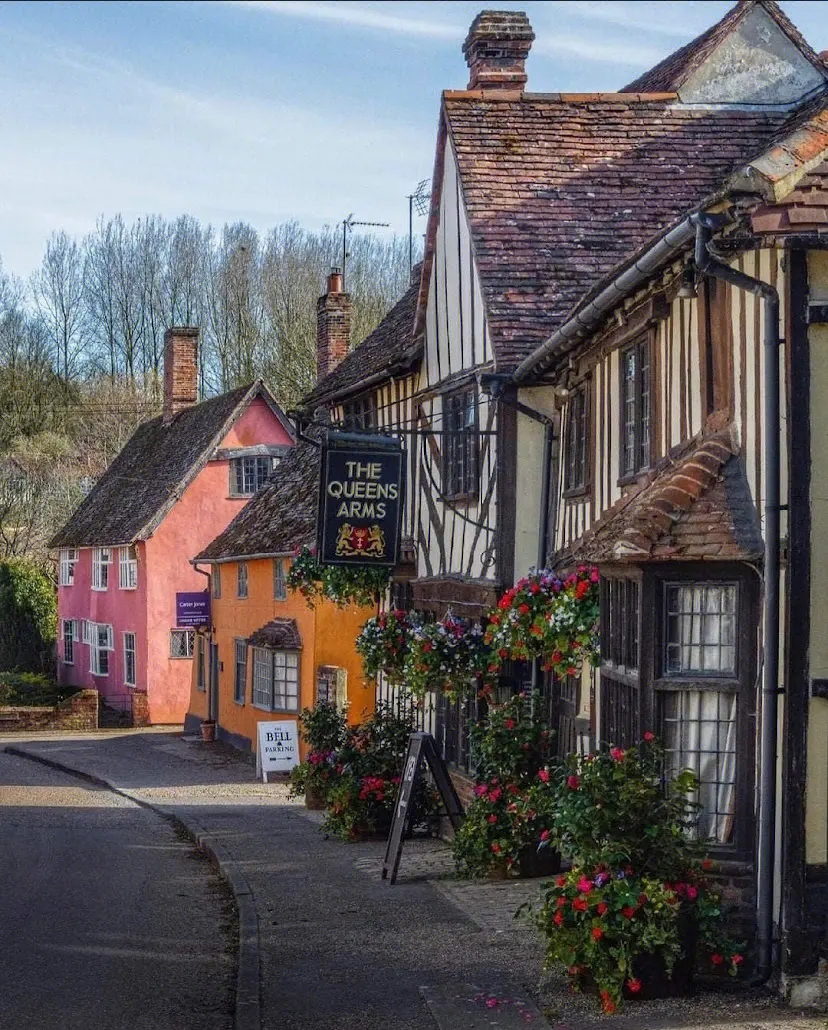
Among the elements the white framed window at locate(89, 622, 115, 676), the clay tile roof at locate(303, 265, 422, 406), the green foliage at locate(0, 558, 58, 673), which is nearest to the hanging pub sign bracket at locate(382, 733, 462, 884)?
the clay tile roof at locate(303, 265, 422, 406)

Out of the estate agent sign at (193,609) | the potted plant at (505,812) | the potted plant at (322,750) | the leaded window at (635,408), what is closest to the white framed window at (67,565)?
the estate agent sign at (193,609)

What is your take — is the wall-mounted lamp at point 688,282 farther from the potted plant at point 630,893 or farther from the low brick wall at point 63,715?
the low brick wall at point 63,715

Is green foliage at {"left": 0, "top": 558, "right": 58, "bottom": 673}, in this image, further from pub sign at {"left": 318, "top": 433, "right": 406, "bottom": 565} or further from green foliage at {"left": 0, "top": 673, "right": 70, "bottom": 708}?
pub sign at {"left": 318, "top": 433, "right": 406, "bottom": 565}

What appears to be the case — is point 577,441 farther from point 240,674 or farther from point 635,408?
point 240,674

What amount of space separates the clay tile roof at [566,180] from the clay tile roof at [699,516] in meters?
5.20

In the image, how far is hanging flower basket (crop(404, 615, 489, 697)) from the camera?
1546 cm

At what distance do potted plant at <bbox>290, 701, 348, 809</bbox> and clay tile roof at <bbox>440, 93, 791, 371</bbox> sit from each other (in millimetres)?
5844

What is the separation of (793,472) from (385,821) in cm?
960

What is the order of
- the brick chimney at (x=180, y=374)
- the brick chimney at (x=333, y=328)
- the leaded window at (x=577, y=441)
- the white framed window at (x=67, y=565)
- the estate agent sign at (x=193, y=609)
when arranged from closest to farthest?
the leaded window at (x=577, y=441) → the brick chimney at (x=333, y=328) → the estate agent sign at (x=193, y=609) → the brick chimney at (x=180, y=374) → the white framed window at (x=67, y=565)

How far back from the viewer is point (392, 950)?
443 inches

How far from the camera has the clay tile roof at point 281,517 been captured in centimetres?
2841

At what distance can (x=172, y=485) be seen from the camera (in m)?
39.9

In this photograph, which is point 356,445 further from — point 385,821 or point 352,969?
point 352,969

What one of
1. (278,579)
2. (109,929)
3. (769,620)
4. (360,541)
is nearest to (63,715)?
(278,579)
